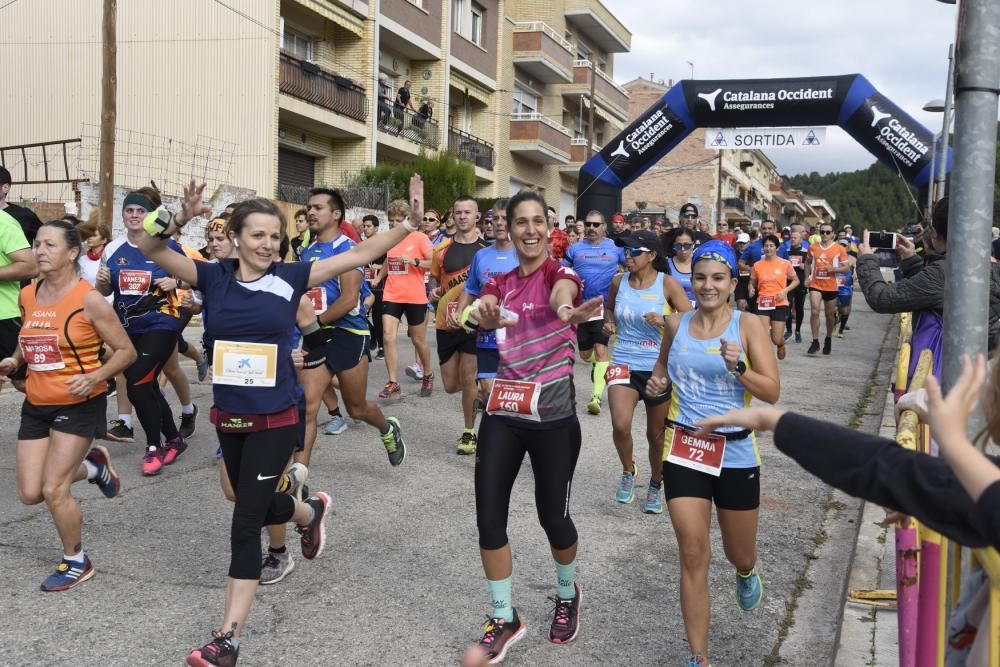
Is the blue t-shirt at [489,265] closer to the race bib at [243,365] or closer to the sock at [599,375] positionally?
the sock at [599,375]

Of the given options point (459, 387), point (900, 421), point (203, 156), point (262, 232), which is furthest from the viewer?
point (203, 156)

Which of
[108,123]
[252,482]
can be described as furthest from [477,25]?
[252,482]

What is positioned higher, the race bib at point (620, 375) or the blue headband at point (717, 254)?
the blue headband at point (717, 254)

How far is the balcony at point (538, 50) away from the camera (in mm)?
35719

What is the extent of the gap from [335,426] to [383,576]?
370cm

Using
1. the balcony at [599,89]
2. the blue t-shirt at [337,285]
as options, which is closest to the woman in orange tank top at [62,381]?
the blue t-shirt at [337,285]

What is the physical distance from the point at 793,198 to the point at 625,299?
116m

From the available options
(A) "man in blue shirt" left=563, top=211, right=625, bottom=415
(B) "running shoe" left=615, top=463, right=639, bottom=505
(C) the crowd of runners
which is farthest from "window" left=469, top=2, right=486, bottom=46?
(B) "running shoe" left=615, top=463, right=639, bottom=505

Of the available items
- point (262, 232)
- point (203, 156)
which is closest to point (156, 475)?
point (262, 232)

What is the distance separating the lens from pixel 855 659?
3717 mm

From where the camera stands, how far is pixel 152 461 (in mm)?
6793

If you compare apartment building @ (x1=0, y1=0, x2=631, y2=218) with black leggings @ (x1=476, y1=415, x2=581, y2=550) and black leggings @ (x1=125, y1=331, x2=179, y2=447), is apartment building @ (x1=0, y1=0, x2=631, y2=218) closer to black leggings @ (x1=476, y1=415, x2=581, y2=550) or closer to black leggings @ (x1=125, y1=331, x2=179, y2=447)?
black leggings @ (x1=125, y1=331, x2=179, y2=447)

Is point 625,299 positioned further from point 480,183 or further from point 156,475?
point 480,183

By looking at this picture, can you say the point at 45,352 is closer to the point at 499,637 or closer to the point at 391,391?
the point at 499,637
